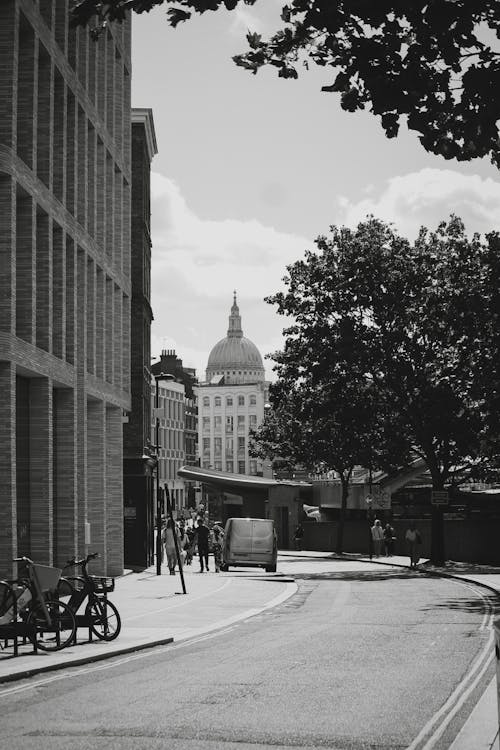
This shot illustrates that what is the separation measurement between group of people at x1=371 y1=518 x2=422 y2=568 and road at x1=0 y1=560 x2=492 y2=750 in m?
27.1

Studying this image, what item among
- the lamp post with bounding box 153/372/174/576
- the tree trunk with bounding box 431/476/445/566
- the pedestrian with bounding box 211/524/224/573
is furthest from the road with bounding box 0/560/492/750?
the tree trunk with bounding box 431/476/445/566

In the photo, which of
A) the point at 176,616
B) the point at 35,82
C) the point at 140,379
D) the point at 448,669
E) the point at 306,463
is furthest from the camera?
the point at 306,463

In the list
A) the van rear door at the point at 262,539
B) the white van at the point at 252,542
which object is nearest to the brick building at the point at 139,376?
the white van at the point at 252,542

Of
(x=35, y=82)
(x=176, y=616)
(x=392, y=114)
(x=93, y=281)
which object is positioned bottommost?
(x=176, y=616)

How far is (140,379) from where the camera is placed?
56.1 meters

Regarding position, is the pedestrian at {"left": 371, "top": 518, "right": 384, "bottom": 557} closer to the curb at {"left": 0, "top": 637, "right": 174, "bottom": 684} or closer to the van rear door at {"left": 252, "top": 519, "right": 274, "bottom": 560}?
the van rear door at {"left": 252, "top": 519, "right": 274, "bottom": 560}

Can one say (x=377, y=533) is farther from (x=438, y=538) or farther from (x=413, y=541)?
(x=413, y=541)

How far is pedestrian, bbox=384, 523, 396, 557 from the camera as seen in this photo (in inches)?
2594

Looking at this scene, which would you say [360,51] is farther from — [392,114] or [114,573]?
[114,573]

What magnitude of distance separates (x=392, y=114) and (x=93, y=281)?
30.5 m

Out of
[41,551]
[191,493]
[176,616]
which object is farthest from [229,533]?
[191,493]

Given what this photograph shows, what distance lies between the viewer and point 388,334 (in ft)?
161

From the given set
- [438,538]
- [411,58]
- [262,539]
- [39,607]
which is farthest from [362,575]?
[411,58]

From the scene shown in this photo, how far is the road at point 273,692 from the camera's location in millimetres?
10727
